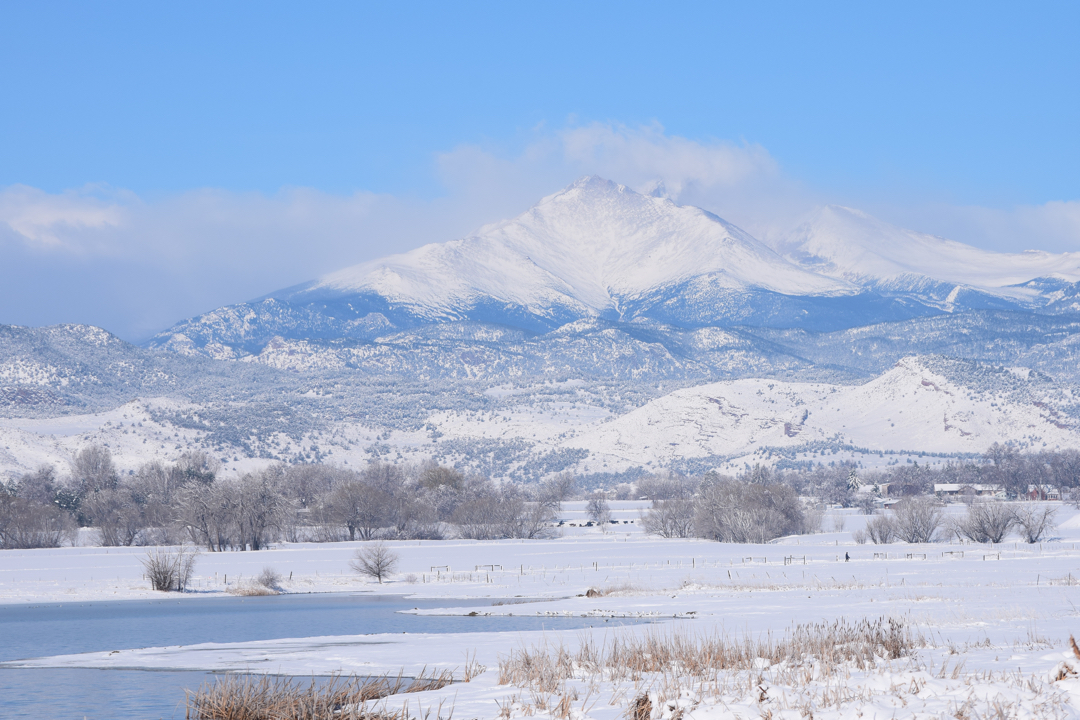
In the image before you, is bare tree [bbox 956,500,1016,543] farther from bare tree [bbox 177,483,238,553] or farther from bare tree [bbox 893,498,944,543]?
bare tree [bbox 177,483,238,553]

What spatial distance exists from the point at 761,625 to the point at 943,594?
1270 cm

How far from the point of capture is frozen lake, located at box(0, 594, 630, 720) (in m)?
22.8

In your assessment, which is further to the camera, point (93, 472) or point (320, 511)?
point (93, 472)

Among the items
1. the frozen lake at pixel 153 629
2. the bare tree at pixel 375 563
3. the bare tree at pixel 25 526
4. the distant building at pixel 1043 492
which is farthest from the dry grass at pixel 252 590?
the distant building at pixel 1043 492

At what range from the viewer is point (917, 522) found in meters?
94.3

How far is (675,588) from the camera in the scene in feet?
174

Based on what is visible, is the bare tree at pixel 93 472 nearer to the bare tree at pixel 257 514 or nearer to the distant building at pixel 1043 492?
the bare tree at pixel 257 514

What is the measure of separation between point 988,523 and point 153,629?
71.8 meters

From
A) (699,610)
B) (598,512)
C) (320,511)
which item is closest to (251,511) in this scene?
(320,511)

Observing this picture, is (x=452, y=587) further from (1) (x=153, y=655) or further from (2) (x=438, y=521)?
(2) (x=438, y=521)

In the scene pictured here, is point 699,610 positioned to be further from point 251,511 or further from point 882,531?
point 251,511

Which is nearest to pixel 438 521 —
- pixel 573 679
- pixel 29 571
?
pixel 29 571

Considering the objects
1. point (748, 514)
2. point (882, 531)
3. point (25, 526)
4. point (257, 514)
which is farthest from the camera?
point (748, 514)

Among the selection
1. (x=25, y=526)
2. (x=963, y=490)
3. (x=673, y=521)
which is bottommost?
(x=673, y=521)
